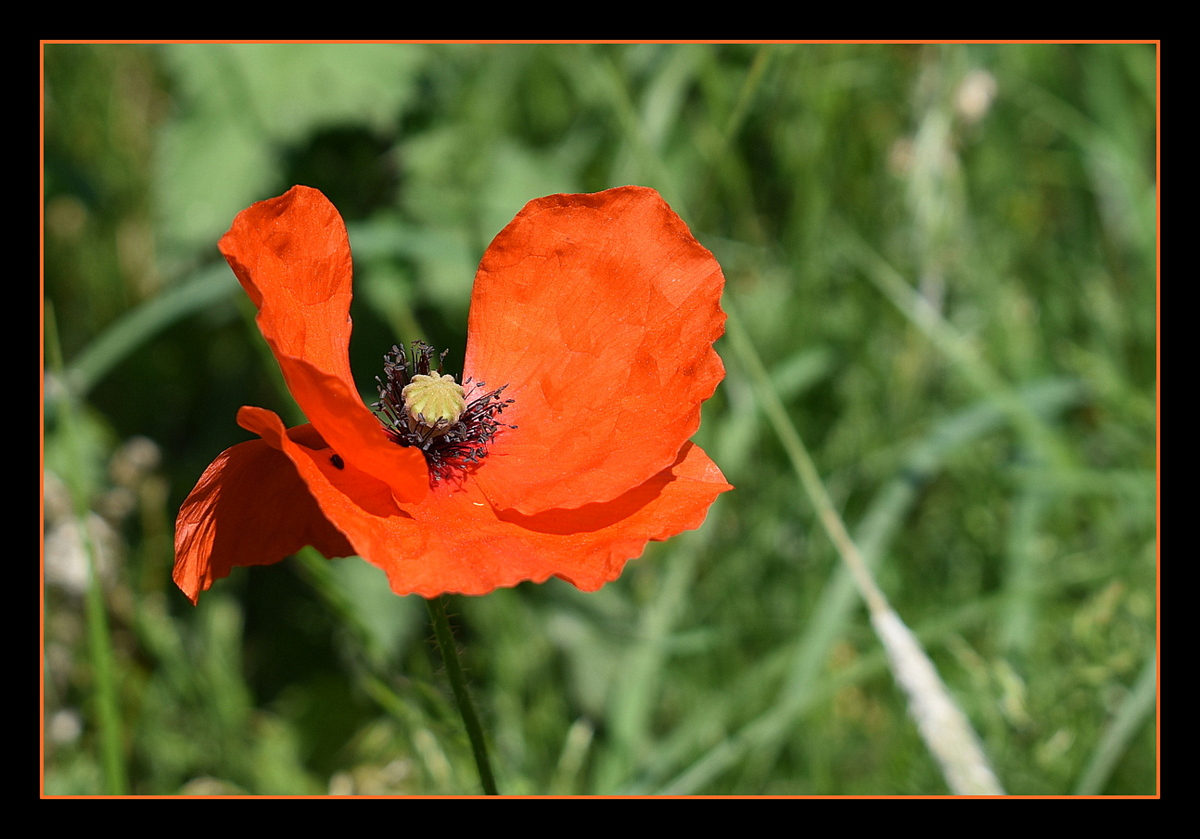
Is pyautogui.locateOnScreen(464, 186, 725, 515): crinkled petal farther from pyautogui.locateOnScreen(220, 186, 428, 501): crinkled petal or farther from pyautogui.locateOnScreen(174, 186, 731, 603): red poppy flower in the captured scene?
pyautogui.locateOnScreen(220, 186, 428, 501): crinkled petal

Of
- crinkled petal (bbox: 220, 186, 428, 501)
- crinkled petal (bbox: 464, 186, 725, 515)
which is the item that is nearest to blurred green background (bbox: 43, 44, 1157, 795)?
crinkled petal (bbox: 464, 186, 725, 515)

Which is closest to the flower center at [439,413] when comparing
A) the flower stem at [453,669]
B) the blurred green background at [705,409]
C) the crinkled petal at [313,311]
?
the crinkled petal at [313,311]

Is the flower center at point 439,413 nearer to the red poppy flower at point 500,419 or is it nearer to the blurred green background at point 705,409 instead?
the red poppy flower at point 500,419

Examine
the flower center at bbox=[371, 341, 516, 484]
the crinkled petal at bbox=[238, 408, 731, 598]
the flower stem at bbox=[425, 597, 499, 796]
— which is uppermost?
the flower center at bbox=[371, 341, 516, 484]

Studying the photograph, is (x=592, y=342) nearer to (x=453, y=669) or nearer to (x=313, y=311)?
(x=313, y=311)

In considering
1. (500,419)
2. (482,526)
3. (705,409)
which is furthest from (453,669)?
(705,409)

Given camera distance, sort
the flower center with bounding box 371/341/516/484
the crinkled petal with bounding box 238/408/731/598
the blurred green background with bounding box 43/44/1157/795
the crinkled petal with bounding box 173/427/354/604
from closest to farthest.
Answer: the crinkled petal with bounding box 238/408/731/598
the crinkled petal with bounding box 173/427/354/604
the flower center with bounding box 371/341/516/484
the blurred green background with bounding box 43/44/1157/795
